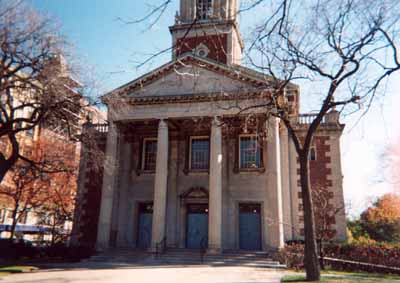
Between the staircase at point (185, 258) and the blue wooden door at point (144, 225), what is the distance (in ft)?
9.62

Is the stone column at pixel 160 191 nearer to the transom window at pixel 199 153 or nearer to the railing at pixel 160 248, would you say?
the railing at pixel 160 248

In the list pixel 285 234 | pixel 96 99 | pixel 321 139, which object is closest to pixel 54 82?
pixel 96 99

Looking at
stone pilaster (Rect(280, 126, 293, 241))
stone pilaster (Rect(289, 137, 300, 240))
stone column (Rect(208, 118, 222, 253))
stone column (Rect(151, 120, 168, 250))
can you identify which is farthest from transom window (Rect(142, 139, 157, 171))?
stone pilaster (Rect(289, 137, 300, 240))

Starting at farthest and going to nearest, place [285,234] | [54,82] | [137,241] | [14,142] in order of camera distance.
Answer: [137,241] → [285,234] → [14,142] → [54,82]

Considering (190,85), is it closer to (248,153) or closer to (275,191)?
(248,153)

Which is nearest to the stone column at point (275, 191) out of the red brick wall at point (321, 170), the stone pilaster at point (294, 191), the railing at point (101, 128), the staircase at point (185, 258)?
the staircase at point (185, 258)

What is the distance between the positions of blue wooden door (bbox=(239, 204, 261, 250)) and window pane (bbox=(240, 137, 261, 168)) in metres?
2.78

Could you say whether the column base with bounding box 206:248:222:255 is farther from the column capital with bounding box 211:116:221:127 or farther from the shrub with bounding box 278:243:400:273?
the column capital with bounding box 211:116:221:127

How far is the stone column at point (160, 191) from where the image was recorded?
70.0 ft

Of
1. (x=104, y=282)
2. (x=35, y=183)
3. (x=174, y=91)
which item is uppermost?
(x=174, y=91)

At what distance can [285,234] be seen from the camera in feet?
73.4

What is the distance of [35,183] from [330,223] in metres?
22.8

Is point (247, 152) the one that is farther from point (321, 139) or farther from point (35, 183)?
point (35, 183)

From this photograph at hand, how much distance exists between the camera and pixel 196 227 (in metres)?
24.3
